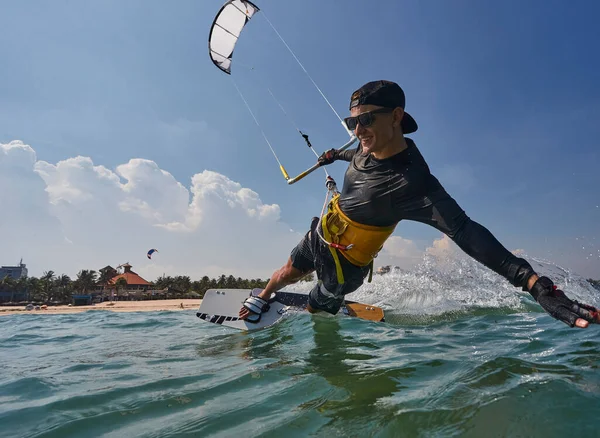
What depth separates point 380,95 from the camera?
Result: 11.8 ft

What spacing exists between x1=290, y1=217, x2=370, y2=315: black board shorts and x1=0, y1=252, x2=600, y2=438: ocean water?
0.59 m

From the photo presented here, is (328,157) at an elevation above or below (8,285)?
above

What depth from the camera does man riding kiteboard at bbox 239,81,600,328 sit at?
117 inches

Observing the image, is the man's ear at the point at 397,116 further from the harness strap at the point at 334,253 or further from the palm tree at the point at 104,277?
the palm tree at the point at 104,277

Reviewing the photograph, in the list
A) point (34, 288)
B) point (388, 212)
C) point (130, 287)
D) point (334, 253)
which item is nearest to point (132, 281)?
point (130, 287)

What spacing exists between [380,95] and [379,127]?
0.32 metres

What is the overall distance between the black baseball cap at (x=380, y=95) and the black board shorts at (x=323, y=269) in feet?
6.33

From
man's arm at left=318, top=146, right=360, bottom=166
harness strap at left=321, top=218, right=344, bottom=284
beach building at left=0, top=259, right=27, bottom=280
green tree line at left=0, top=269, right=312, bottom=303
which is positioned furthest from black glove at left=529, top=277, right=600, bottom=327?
beach building at left=0, top=259, right=27, bottom=280

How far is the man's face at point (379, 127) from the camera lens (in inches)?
143

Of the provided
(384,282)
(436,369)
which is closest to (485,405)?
(436,369)

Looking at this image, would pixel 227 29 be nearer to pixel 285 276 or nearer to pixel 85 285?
pixel 285 276

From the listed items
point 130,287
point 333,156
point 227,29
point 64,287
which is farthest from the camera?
point 130,287

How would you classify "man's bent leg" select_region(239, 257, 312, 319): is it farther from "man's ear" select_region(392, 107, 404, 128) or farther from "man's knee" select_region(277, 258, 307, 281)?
"man's ear" select_region(392, 107, 404, 128)

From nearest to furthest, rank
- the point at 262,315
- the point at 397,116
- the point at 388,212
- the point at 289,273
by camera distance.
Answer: the point at 397,116 < the point at 388,212 < the point at 289,273 < the point at 262,315
